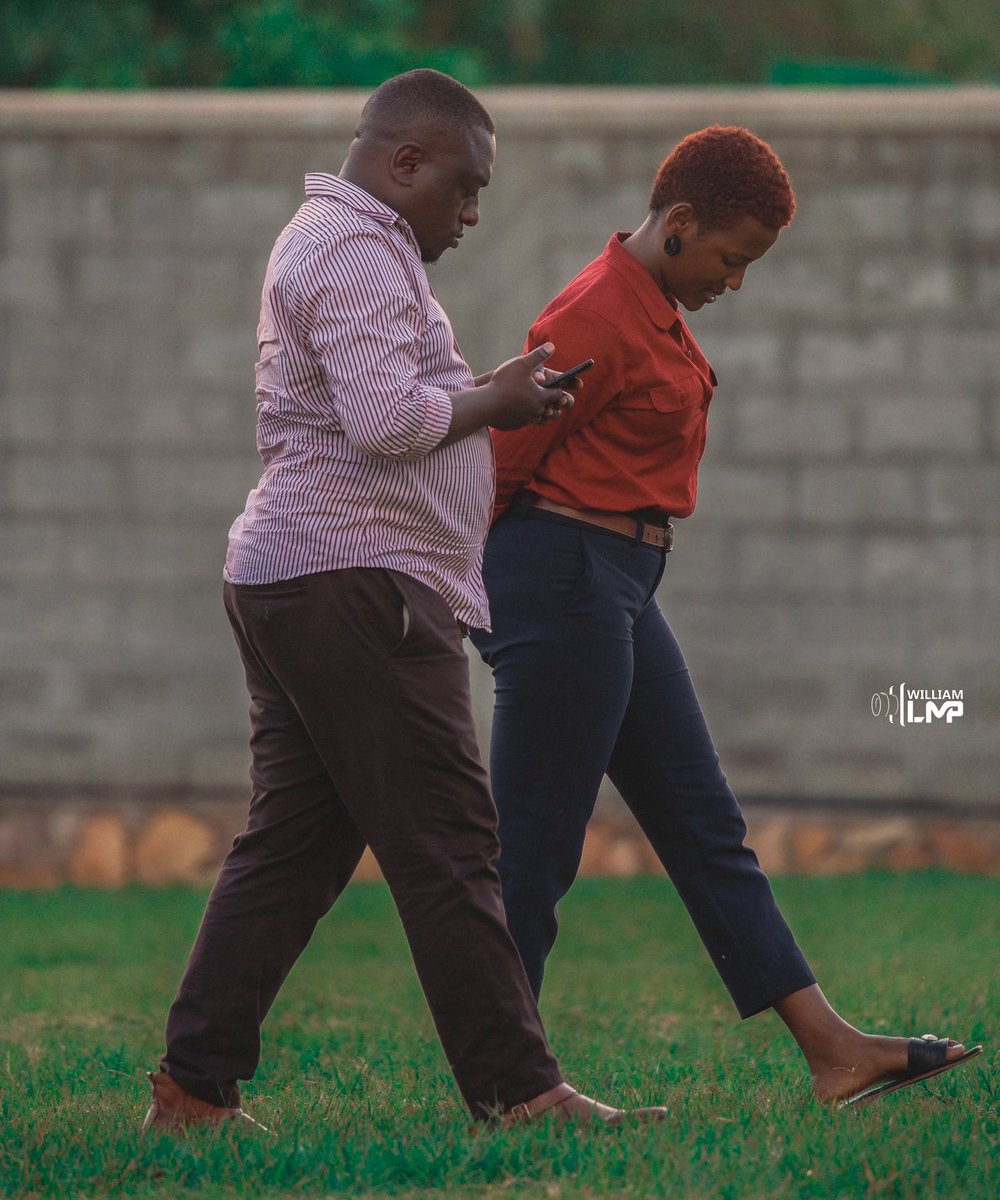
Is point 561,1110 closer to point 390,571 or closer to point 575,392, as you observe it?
point 390,571

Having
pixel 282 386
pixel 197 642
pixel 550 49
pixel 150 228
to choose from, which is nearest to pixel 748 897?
pixel 282 386

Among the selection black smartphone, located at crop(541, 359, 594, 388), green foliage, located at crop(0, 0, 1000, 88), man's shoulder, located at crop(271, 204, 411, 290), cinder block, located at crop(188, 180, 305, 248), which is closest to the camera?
man's shoulder, located at crop(271, 204, 411, 290)

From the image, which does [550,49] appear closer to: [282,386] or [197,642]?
[197,642]

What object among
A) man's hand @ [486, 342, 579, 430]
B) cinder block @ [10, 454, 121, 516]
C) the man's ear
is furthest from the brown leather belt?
cinder block @ [10, 454, 121, 516]

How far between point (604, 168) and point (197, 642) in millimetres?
2614

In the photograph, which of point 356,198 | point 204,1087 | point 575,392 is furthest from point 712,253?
point 204,1087

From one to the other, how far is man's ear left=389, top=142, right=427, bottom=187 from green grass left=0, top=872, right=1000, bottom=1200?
1712 millimetres

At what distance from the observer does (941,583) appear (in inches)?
300

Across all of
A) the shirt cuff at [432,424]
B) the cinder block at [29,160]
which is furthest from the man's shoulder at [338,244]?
the cinder block at [29,160]

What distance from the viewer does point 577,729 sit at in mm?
3678

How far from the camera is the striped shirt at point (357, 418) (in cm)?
320

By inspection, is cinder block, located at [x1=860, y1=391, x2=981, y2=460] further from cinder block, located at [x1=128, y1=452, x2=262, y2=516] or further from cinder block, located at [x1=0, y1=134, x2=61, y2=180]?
cinder block, located at [x1=0, y1=134, x2=61, y2=180]

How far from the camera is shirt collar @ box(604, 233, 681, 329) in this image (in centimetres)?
377

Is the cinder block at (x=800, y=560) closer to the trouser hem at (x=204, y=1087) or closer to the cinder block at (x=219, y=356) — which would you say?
the cinder block at (x=219, y=356)
